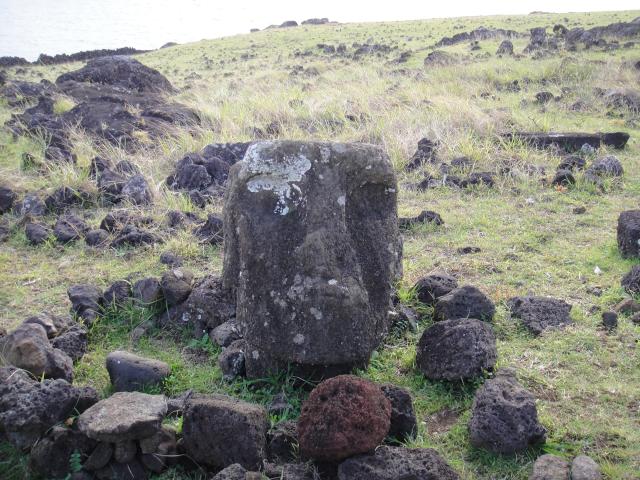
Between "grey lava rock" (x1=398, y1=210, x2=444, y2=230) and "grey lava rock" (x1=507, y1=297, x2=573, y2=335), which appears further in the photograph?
"grey lava rock" (x1=398, y1=210, x2=444, y2=230)

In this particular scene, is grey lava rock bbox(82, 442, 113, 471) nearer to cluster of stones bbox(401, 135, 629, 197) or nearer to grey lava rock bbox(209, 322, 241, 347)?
grey lava rock bbox(209, 322, 241, 347)

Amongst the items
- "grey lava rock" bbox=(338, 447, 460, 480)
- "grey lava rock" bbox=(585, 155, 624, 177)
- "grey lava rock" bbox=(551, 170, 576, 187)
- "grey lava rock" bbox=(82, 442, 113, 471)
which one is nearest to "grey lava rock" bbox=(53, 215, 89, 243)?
"grey lava rock" bbox=(82, 442, 113, 471)

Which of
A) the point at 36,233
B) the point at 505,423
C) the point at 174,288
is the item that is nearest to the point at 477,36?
the point at 36,233

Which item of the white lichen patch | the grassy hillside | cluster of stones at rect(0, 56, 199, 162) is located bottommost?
the grassy hillside

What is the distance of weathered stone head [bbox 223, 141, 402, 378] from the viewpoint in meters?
3.87

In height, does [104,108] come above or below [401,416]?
above

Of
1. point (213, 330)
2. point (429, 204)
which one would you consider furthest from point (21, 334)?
point (429, 204)

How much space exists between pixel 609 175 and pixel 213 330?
20.0ft

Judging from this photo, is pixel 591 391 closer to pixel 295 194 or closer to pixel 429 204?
pixel 295 194

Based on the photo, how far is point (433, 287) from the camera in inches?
204

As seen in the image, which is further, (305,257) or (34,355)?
(34,355)

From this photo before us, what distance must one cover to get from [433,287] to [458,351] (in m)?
1.22

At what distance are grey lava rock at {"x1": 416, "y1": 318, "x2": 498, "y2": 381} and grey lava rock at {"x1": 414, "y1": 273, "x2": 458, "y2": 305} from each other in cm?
95

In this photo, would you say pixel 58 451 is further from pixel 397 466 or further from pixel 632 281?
pixel 632 281
